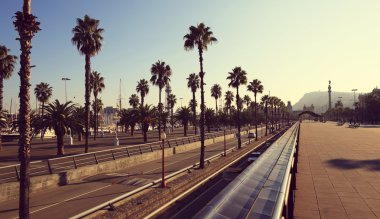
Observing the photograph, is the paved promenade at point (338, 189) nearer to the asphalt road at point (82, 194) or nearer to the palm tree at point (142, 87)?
the asphalt road at point (82, 194)

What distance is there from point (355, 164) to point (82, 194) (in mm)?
23441

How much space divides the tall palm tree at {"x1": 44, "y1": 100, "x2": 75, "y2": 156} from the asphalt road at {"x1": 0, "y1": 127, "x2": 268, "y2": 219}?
13088 millimetres

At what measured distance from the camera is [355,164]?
91.5ft

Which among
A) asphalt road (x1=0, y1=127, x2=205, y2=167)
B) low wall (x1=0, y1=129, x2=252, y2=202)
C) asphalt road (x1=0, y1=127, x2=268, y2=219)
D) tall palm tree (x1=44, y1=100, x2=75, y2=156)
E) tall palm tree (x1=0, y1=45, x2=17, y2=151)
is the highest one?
tall palm tree (x1=0, y1=45, x2=17, y2=151)

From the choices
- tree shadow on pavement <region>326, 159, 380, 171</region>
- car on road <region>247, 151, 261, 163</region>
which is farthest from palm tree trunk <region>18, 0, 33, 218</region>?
car on road <region>247, 151, 261, 163</region>

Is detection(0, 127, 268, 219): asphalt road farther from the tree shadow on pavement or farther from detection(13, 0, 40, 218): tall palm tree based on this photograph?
the tree shadow on pavement

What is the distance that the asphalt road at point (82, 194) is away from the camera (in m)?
18.2

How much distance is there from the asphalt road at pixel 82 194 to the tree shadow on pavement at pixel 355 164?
16.3 metres

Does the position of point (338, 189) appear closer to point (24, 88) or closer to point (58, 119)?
point (24, 88)

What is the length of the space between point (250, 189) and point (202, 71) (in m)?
25.7

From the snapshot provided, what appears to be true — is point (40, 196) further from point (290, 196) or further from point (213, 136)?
point (213, 136)

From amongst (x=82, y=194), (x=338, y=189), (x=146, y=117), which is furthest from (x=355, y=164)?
(x=146, y=117)

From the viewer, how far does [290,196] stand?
44.2 feet

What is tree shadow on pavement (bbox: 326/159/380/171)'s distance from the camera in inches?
1034
